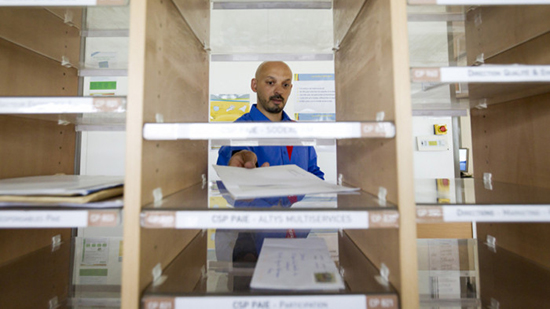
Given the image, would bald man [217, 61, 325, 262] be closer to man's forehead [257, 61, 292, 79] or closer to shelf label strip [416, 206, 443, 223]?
man's forehead [257, 61, 292, 79]

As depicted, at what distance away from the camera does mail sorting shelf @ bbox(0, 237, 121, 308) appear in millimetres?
729

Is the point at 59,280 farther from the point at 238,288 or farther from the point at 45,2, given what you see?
the point at 45,2

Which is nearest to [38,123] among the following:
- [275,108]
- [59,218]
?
[59,218]

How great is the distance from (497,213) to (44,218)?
0.97 meters

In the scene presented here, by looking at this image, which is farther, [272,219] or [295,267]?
[295,267]

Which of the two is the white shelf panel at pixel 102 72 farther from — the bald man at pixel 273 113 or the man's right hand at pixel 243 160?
the bald man at pixel 273 113

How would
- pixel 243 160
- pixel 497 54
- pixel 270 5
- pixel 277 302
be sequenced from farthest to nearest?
pixel 243 160, pixel 270 5, pixel 497 54, pixel 277 302

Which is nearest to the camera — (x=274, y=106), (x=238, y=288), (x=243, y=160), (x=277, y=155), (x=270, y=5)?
(x=238, y=288)

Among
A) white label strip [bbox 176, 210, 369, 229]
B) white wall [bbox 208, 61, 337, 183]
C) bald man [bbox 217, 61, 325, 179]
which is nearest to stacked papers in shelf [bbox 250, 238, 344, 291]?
white label strip [bbox 176, 210, 369, 229]

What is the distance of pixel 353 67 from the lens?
85 cm

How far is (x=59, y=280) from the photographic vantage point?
814mm

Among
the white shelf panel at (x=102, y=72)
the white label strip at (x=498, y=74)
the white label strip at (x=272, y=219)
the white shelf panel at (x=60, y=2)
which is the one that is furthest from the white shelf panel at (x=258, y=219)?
the white shelf panel at (x=102, y=72)

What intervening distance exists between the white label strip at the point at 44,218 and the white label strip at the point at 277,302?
267 mm

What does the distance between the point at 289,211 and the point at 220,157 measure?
4.43 feet
